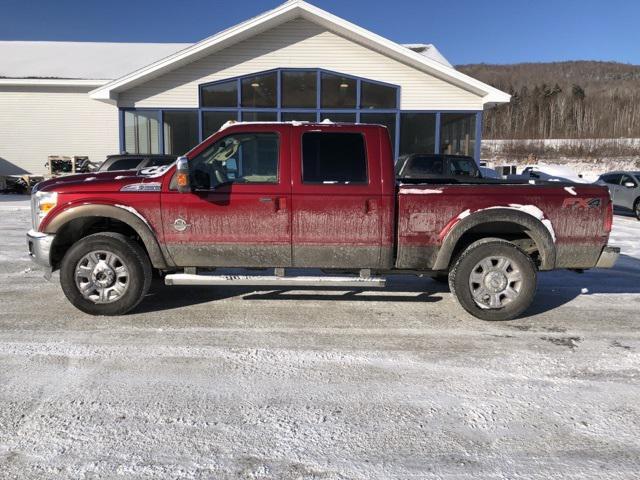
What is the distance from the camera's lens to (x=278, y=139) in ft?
17.3

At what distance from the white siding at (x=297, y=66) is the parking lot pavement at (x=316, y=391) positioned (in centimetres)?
1296

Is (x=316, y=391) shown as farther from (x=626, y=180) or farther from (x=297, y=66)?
(x=626, y=180)

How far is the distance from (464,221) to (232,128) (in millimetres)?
2477

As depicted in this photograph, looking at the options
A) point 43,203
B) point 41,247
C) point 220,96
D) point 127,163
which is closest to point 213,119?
point 220,96

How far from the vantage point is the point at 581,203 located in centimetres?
518

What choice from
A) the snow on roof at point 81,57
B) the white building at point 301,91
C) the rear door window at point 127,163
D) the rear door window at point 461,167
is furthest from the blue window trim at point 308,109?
the rear door window at point 127,163

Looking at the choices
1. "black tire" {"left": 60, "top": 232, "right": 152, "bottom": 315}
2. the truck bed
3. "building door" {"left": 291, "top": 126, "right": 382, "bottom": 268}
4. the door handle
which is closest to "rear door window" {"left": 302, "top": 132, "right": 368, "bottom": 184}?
"building door" {"left": 291, "top": 126, "right": 382, "bottom": 268}

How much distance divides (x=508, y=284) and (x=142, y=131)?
1565 centimetres

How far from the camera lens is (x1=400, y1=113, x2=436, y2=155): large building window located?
17.8 m

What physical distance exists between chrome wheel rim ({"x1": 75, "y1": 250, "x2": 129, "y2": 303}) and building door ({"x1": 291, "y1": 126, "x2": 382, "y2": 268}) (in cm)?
174

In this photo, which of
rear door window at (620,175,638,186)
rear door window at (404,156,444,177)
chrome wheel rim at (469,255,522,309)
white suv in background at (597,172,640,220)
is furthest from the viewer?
rear door window at (620,175,638,186)

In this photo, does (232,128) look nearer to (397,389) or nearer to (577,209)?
(397,389)

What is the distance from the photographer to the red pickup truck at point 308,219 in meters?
5.17

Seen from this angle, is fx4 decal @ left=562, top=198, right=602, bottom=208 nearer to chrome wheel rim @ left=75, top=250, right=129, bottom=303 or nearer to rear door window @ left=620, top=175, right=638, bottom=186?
chrome wheel rim @ left=75, top=250, right=129, bottom=303
